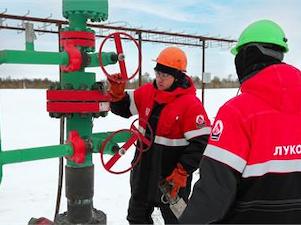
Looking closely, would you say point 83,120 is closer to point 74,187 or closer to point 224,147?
point 74,187

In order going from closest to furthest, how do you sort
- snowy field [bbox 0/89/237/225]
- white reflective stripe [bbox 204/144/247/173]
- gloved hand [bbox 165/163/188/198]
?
white reflective stripe [bbox 204/144/247/173] → gloved hand [bbox 165/163/188/198] → snowy field [bbox 0/89/237/225]

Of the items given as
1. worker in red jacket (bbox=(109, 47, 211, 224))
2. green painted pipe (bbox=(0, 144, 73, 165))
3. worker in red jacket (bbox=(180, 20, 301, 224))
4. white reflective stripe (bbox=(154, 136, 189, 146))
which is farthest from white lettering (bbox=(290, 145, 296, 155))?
white reflective stripe (bbox=(154, 136, 189, 146))

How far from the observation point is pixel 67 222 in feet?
6.36

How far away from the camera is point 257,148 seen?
1.38m

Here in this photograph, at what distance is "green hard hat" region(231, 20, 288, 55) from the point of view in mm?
1479

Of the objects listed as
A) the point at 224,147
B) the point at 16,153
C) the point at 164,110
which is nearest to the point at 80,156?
the point at 16,153

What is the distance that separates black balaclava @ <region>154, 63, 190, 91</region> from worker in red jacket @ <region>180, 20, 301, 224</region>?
117cm

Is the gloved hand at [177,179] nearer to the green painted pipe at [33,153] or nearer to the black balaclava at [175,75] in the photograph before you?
the black balaclava at [175,75]

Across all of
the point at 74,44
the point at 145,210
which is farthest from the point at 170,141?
the point at 74,44

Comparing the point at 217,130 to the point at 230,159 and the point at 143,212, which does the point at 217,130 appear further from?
the point at 143,212

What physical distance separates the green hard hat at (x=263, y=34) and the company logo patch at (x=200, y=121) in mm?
1156

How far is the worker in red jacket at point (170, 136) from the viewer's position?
2623 mm

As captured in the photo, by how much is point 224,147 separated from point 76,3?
35.6 inches

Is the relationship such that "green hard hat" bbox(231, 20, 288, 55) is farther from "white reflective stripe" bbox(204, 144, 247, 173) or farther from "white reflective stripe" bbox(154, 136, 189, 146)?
"white reflective stripe" bbox(154, 136, 189, 146)
